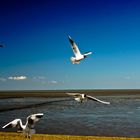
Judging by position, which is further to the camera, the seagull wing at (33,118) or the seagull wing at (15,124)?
the seagull wing at (15,124)

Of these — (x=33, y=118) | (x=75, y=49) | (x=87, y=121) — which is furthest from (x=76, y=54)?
(x=87, y=121)

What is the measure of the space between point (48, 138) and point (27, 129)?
36.4 feet

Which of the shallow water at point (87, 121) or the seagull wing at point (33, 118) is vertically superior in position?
the seagull wing at point (33, 118)

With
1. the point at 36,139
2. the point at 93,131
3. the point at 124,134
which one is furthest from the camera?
the point at 93,131

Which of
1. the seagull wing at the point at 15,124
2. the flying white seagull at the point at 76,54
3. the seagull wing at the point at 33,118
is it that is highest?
the flying white seagull at the point at 76,54

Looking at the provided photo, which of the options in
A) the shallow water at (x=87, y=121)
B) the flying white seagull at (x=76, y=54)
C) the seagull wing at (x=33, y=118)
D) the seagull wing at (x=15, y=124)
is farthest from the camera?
the shallow water at (x=87, y=121)

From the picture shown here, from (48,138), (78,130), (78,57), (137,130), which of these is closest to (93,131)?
(78,130)

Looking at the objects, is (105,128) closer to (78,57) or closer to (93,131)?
(93,131)

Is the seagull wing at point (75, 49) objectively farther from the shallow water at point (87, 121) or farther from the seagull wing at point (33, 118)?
the shallow water at point (87, 121)

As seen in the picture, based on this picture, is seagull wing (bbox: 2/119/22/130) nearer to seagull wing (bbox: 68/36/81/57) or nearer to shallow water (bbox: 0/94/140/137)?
seagull wing (bbox: 68/36/81/57)

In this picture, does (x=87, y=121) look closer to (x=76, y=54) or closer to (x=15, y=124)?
(x=76, y=54)

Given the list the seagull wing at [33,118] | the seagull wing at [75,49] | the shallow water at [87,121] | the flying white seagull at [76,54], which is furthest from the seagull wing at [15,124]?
the shallow water at [87,121]

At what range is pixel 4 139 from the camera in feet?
58.3

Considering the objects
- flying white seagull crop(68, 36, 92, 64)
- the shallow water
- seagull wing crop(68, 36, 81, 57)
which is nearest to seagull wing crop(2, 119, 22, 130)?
flying white seagull crop(68, 36, 92, 64)
